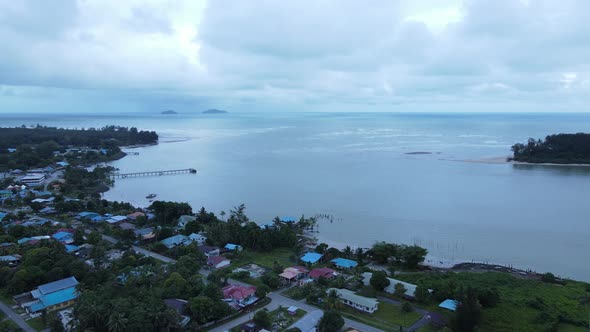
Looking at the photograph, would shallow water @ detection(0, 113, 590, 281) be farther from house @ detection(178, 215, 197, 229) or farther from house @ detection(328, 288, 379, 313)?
house @ detection(328, 288, 379, 313)

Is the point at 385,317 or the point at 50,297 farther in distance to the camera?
the point at 50,297

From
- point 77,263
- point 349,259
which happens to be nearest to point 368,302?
point 349,259

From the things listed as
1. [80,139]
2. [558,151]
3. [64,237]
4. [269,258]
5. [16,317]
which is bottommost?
[16,317]

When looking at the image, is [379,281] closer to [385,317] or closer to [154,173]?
[385,317]

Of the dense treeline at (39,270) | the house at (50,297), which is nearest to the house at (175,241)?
the dense treeline at (39,270)

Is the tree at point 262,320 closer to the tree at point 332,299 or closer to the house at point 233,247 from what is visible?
the tree at point 332,299

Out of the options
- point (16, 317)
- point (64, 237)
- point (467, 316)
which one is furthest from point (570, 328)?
point (64, 237)
